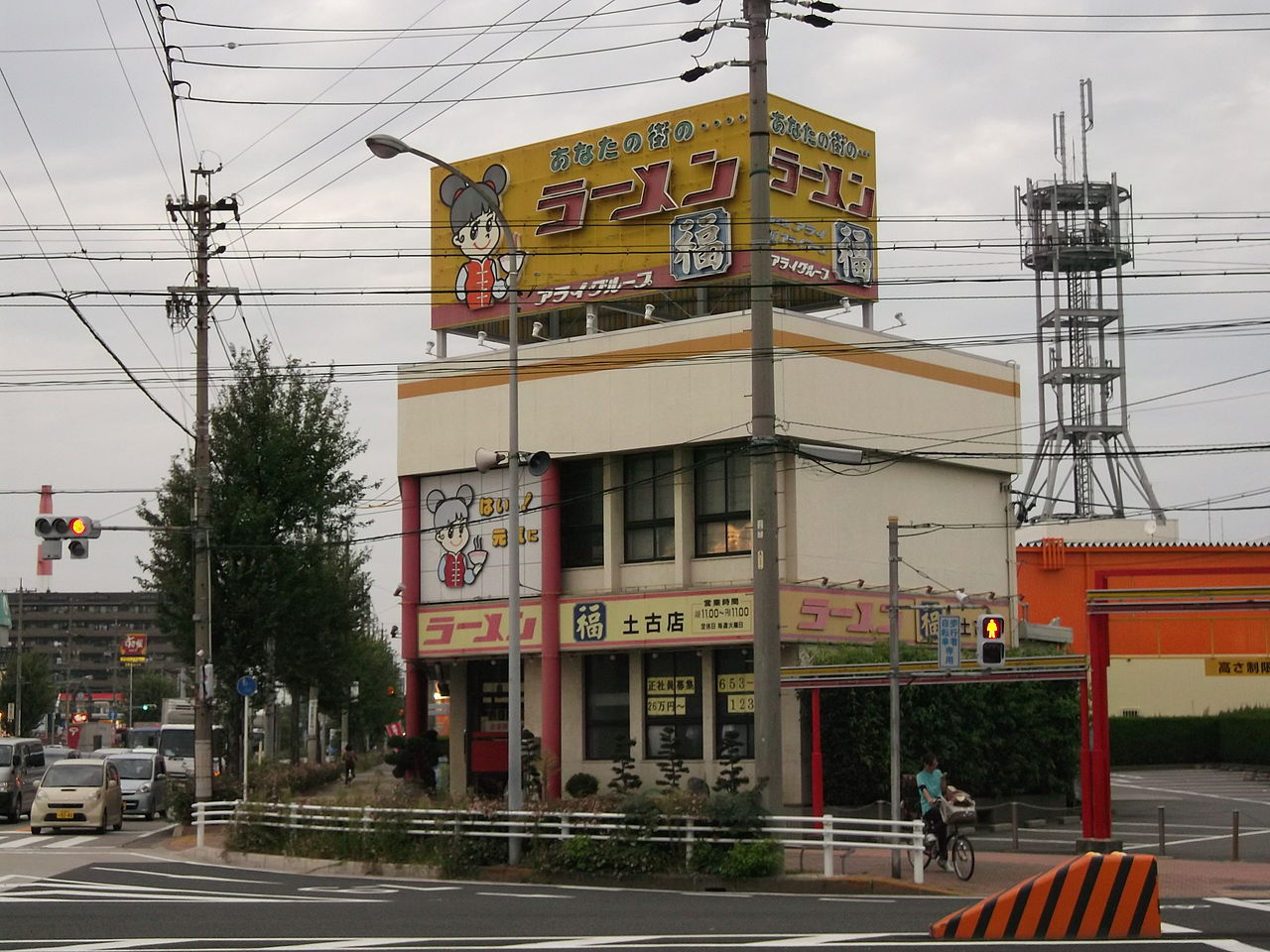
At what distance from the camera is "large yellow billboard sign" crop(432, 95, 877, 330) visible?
37188mm

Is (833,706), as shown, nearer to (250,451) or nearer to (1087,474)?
(250,451)

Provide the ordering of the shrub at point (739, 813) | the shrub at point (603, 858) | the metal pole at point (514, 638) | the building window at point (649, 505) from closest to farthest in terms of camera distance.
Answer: the shrub at point (739, 813) < the shrub at point (603, 858) < the metal pole at point (514, 638) < the building window at point (649, 505)

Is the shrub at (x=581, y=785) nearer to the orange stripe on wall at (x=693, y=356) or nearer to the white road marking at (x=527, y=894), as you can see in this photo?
the orange stripe on wall at (x=693, y=356)

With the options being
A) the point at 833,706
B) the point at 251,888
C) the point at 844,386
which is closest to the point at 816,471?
the point at 844,386

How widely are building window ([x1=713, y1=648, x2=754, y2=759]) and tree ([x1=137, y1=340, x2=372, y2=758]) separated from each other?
11.6 metres

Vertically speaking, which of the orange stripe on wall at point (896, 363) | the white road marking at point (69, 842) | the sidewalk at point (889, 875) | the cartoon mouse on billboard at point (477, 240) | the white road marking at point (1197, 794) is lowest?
the white road marking at point (1197, 794)

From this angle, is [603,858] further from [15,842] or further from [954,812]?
[15,842]

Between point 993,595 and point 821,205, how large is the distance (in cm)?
1099

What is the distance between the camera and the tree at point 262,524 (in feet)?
136

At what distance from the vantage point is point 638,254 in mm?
38625

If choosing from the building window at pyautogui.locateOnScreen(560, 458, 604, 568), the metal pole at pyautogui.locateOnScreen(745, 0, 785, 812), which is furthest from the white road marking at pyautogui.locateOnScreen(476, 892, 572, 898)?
the building window at pyautogui.locateOnScreen(560, 458, 604, 568)

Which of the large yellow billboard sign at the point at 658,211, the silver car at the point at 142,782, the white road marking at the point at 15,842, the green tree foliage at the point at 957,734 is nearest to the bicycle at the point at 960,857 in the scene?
the green tree foliage at the point at 957,734

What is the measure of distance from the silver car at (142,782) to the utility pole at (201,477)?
8379 millimetres

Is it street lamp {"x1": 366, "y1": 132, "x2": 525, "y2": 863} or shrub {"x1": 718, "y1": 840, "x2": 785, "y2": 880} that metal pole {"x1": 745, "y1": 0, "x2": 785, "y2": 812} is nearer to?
shrub {"x1": 718, "y1": 840, "x2": 785, "y2": 880}
